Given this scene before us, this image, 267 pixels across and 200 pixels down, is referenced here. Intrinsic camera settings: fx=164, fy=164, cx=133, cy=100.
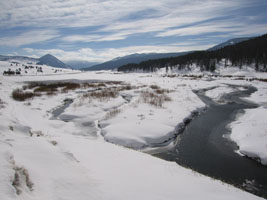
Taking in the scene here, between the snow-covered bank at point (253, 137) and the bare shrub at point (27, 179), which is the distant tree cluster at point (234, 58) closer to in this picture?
the snow-covered bank at point (253, 137)

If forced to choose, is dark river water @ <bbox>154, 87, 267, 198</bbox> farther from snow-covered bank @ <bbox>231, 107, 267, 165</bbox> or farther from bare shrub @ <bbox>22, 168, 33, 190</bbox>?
bare shrub @ <bbox>22, 168, 33, 190</bbox>

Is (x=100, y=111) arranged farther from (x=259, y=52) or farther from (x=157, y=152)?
(x=259, y=52)

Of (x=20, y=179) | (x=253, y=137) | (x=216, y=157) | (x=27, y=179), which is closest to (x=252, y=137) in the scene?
(x=253, y=137)

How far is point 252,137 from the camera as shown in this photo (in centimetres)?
1207

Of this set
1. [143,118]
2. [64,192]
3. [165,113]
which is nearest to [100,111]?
[143,118]

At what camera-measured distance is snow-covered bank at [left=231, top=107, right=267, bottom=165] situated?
405 inches

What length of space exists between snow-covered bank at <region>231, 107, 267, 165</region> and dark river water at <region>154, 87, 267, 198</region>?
487 mm

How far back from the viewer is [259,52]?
88188 mm

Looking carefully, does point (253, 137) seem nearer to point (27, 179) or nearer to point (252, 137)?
point (252, 137)

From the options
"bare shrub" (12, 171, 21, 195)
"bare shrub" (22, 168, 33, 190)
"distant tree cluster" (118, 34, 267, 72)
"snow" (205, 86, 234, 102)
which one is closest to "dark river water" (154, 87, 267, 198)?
"bare shrub" (22, 168, 33, 190)

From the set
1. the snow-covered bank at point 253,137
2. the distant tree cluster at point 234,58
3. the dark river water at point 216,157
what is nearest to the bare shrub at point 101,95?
the dark river water at point 216,157

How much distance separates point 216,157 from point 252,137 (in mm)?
3920

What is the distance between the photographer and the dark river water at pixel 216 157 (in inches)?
328

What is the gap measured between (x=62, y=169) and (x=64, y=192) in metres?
1.49
